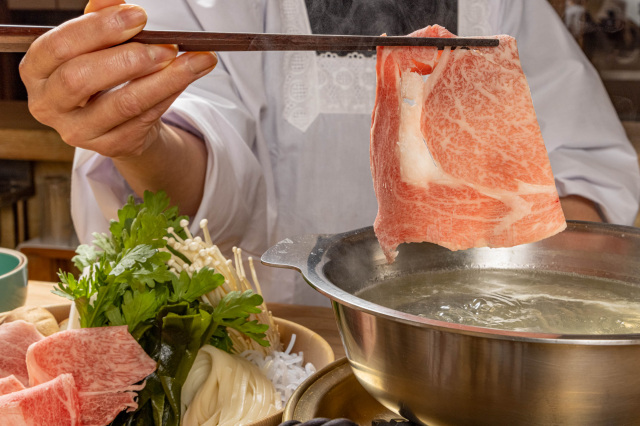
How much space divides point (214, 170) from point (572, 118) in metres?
1.03

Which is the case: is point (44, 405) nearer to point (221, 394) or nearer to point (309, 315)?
point (221, 394)

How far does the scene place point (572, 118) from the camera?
187 centimetres

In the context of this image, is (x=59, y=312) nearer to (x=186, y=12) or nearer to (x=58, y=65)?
(x=58, y=65)

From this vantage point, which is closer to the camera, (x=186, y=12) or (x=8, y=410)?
(x=8, y=410)

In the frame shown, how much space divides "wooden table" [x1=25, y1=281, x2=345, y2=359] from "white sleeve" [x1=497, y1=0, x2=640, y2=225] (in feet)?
2.53

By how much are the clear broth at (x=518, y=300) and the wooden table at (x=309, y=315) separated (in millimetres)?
401

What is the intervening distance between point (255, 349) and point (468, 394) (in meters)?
0.67

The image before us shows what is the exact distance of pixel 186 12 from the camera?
1.86 meters

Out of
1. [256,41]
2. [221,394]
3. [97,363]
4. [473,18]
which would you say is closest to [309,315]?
[221,394]

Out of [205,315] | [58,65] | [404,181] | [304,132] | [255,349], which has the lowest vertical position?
[255,349]

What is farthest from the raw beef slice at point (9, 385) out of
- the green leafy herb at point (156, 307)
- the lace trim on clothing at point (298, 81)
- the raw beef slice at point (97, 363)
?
the lace trim on clothing at point (298, 81)

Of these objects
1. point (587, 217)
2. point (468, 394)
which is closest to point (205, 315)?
point (468, 394)

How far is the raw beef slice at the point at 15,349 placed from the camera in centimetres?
113

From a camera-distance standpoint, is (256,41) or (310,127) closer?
(256,41)
